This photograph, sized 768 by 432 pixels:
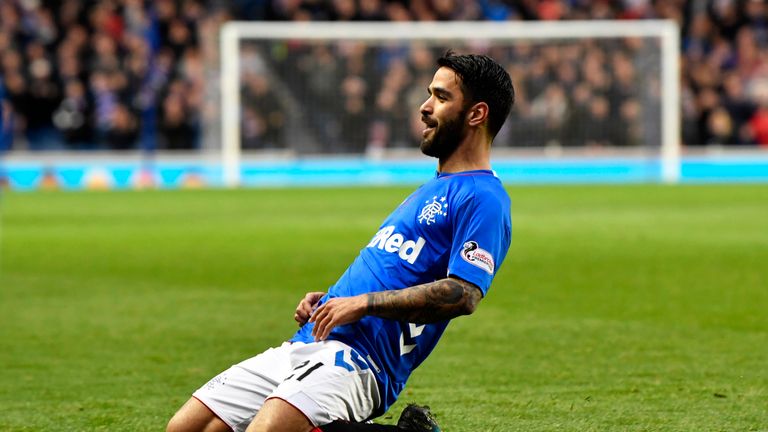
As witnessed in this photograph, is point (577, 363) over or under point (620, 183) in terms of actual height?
over

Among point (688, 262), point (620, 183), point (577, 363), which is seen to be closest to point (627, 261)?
point (688, 262)

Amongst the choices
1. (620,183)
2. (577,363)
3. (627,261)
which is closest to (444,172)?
(577,363)

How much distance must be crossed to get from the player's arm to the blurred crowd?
2189 cm

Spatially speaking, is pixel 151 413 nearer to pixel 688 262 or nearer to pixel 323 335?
pixel 323 335

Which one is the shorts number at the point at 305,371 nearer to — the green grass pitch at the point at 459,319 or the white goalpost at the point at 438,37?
the green grass pitch at the point at 459,319

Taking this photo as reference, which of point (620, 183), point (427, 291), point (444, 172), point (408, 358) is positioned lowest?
point (620, 183)

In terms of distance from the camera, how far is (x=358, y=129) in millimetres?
27219

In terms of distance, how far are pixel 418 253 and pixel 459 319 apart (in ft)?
16.2

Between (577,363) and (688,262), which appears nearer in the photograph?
(577,363)

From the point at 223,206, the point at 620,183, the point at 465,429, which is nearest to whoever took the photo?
the point at 465,429

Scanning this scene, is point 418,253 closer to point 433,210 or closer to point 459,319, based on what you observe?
point 433,210

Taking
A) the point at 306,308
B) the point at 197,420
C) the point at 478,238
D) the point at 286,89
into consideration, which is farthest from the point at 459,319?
the point at 286,89

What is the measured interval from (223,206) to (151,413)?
14821 mm

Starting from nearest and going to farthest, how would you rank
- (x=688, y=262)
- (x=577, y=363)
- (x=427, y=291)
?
(x=427, y=291) → (x=577, y=363) → (x=688, y=262)
